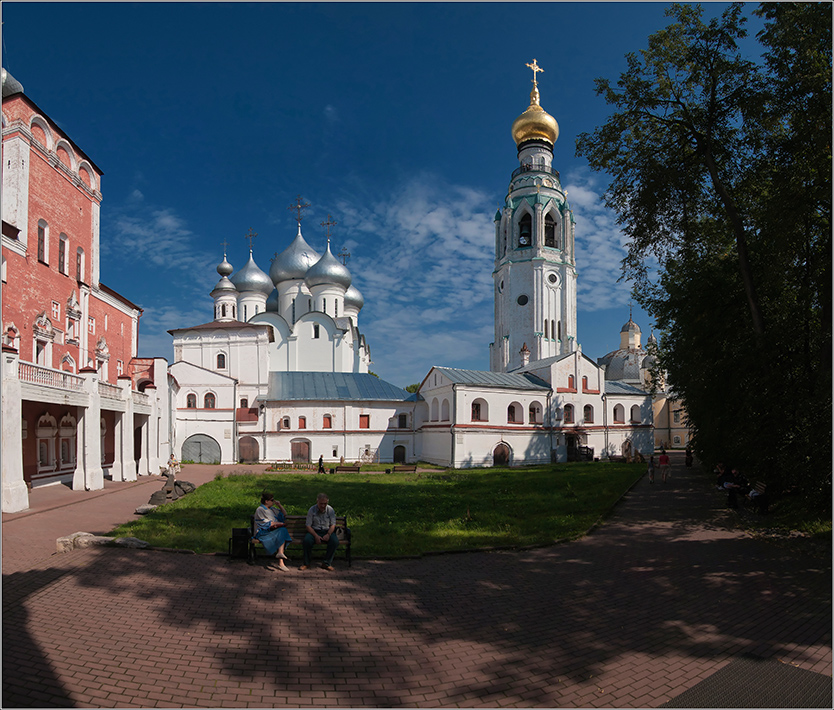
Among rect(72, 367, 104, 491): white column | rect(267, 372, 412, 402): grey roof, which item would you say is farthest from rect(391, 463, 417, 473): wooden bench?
rect(72, 367, 104, 491): white column

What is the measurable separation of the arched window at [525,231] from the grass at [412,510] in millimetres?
33451

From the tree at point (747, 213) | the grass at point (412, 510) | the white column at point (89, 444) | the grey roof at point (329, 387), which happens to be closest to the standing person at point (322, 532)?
the grass at point (412, 510)

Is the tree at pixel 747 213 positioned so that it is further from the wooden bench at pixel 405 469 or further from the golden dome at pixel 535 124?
the golden dome at pixel 535 124

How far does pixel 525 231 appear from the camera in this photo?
180 ft

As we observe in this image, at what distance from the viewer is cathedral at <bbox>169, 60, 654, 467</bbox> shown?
36719 mm

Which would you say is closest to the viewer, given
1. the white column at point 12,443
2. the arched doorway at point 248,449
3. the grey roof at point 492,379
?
the white column at point 12,443

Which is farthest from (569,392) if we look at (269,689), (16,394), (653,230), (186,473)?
(269,689)

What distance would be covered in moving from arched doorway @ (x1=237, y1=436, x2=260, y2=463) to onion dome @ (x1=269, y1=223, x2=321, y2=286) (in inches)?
811

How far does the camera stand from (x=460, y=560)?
966cm

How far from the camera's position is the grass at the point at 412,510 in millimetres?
11102

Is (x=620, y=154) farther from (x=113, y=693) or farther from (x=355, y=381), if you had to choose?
(x=355, y=381)

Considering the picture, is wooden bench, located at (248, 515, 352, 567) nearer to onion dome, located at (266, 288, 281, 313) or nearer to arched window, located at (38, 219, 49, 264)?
arched window, located at (38, 219, 49, 264)

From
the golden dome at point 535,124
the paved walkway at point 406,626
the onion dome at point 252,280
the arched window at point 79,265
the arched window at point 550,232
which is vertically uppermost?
the golden dome at point 535,124

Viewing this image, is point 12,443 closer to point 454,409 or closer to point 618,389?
point 454,409
